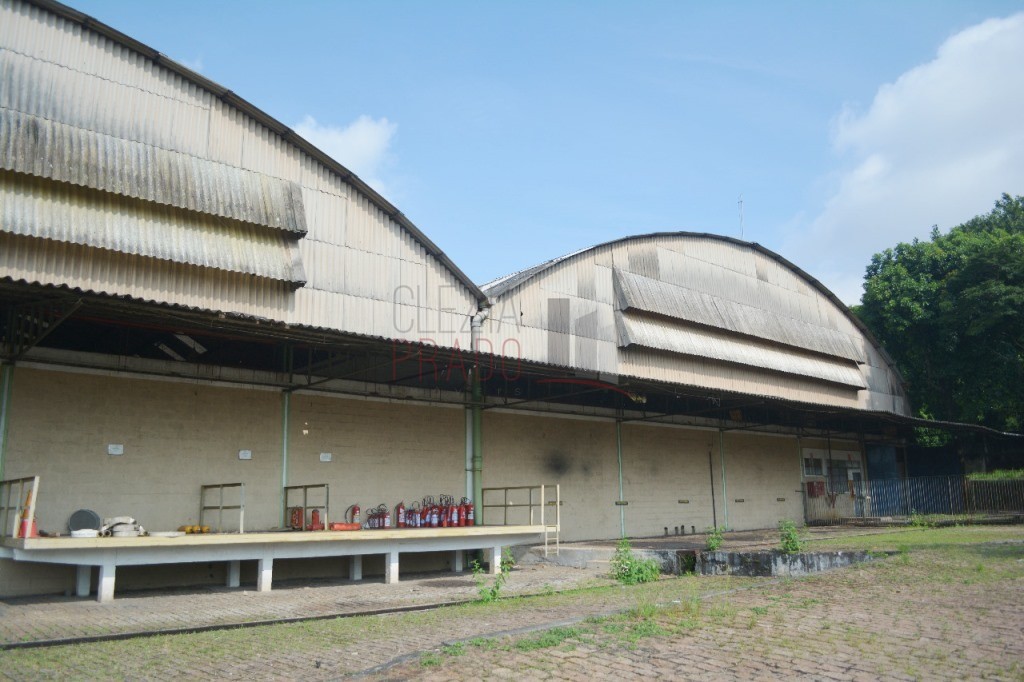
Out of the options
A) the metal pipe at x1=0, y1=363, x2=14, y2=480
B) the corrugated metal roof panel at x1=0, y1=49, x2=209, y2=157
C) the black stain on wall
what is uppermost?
the corrugated metal roof panel at x1=0, y1=49, x2=209, y2=157

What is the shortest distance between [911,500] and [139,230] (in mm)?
28137

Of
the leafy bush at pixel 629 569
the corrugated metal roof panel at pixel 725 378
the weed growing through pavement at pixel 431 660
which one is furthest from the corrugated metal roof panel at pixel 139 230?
the weed growing through pavement at pixel 431 660

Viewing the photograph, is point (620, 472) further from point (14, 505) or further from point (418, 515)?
point (14, 505)

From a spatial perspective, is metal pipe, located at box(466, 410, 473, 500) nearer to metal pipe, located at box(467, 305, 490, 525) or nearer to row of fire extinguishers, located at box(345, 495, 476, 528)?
metal pipe, located at box(467, 305, 490, 525)

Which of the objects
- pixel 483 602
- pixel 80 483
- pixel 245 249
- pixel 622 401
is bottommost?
pixel 483 602

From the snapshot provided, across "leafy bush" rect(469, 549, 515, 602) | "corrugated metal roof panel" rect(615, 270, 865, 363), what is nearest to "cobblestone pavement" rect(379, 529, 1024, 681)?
"leafy bush" rect(469, 549, 515, 602)

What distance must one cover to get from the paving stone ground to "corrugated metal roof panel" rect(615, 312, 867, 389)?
10613mm

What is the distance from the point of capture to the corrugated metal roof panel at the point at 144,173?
12500 mm

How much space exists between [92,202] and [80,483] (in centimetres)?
451

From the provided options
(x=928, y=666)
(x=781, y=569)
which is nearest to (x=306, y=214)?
(x=781, y=569)

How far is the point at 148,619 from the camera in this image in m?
9.59

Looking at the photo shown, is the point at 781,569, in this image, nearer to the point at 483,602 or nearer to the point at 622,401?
→ the point at 483,602

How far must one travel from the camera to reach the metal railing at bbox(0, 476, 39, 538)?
35.5ft

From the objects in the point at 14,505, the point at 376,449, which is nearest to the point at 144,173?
the point at 14,505
